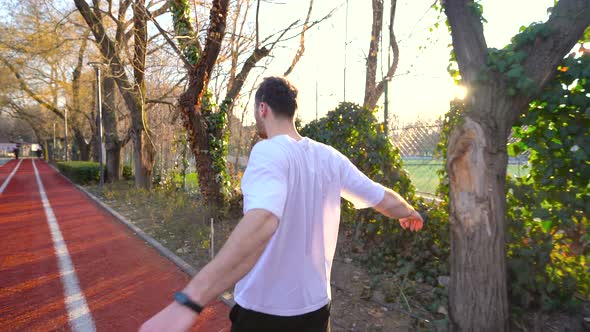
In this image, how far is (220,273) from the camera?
1116 millimetres

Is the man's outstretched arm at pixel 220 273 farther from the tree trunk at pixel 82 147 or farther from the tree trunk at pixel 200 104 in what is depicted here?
the tree trunk at pixel 82 147

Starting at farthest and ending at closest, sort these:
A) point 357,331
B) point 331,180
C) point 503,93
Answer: point 357,331, point 503,93, point 331,180

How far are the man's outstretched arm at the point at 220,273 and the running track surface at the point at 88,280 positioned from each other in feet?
10.1

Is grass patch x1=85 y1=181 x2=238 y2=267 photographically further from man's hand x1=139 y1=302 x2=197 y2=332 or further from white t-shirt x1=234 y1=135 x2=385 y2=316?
man's hand x1=139 y1=302 x2=197 y2=332

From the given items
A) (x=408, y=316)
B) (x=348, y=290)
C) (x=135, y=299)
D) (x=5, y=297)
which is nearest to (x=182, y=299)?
(x=408, y=316)

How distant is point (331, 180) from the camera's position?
1712 mm

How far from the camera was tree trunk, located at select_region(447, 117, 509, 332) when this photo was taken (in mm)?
2941

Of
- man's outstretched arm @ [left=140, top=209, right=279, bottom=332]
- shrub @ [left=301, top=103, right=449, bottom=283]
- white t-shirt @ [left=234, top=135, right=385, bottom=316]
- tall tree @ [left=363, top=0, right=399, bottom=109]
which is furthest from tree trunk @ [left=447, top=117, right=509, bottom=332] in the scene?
tall tree @ [left=363, top=0, right=399, bottom=109]

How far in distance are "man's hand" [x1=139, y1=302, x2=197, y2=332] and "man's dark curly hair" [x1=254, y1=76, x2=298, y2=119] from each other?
0.86 meters

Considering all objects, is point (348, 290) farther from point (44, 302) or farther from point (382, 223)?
point (44, 302)

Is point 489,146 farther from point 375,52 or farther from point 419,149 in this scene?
point 375,52

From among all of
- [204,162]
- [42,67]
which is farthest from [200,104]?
[42,67]

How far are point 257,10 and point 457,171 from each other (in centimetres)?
659

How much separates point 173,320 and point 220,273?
189mm
